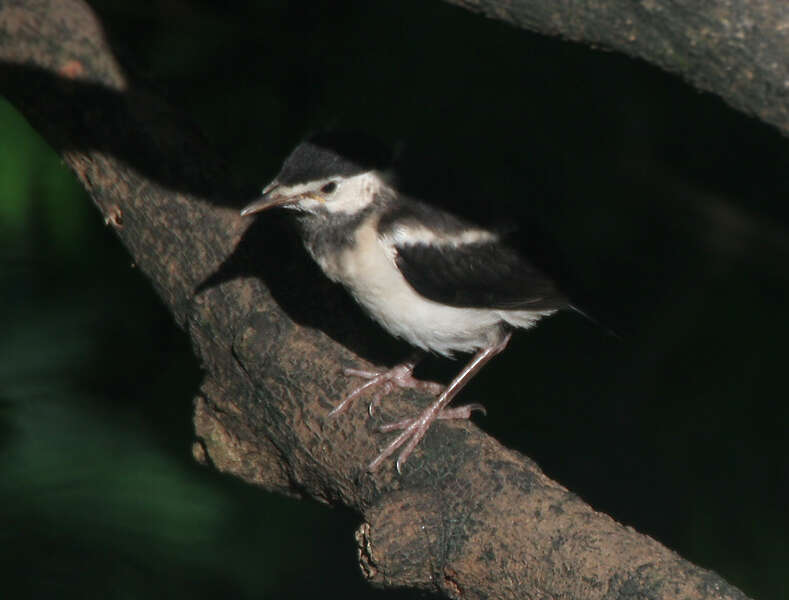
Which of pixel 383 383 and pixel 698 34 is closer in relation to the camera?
pixel 698 34

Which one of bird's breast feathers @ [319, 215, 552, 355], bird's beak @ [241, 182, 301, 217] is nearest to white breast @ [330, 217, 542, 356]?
bird's breast feathers @ [319, 215, 552, 355]

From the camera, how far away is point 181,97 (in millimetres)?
4223

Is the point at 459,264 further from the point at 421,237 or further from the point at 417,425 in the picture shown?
the point at 417,425

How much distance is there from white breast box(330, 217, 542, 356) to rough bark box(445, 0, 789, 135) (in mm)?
1155

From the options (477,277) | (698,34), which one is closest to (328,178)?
(477,277)

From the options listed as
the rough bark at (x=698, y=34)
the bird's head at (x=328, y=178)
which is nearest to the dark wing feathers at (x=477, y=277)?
the bird's head at (x=328, y=178)

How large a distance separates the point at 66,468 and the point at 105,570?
16.8 inches

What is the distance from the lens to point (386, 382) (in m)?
3.64

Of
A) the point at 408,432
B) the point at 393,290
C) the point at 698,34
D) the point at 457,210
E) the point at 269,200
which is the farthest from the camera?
the point at 457,210

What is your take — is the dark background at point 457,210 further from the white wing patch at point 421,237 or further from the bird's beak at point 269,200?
the bird's beak at point 269,200

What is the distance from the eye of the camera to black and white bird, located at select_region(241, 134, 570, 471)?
3553 millimetres

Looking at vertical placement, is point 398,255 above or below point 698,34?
below

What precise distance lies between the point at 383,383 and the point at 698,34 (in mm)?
1645

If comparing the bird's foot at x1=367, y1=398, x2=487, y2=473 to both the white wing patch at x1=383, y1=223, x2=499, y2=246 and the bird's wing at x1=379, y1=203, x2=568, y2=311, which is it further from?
the white wing patch at x1=383, y1=223, x2=499, y2=246
